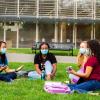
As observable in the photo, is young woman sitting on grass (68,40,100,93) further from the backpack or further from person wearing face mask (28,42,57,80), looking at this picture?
person wearing face mask (28,42,57,80)

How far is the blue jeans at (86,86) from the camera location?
9.62m

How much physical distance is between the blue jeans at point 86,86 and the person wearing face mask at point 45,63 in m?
2.42

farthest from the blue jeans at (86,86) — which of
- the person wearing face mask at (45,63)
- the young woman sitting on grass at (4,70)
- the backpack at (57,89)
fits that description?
the person wearing face mask at (45,63)

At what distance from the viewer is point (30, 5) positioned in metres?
40.4

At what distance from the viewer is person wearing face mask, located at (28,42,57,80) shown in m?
12.2

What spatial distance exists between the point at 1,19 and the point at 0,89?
30.5 meters

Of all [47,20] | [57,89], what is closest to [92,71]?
[57,89]

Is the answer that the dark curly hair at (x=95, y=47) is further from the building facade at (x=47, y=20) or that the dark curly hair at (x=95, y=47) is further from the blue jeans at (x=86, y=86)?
the building facade at (x=47, y=20)

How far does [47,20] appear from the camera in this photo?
39.6m

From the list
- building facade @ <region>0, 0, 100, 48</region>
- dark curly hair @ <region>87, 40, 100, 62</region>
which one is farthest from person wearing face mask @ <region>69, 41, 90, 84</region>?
building facade @ <region>0, 0, 100, 48</region>

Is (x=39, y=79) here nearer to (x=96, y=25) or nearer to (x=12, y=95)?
(x=12, y=95)

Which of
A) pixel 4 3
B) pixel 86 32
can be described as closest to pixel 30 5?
pixel 4 3

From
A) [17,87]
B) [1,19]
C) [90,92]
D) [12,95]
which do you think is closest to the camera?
[12,95]

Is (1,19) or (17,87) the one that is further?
(1,19)
